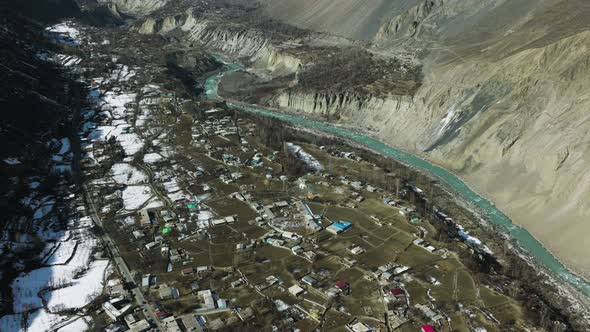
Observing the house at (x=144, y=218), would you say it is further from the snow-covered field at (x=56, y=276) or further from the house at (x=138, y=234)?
the snow-covered field at (x=56, y=276)

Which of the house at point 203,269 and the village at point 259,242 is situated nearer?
the village at point 259,242

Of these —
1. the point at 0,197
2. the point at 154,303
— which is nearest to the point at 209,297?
the point at 154,303

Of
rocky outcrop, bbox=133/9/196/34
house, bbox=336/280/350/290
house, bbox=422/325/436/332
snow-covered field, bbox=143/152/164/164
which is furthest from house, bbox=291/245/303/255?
rocky outcrop, bbox=133/9/196/34

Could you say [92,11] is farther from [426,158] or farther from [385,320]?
[385,320]

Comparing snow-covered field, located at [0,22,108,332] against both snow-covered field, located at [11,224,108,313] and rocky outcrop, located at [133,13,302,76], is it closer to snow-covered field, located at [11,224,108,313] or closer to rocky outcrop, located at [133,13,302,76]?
snow-covered field, located at [11,224,108,313]

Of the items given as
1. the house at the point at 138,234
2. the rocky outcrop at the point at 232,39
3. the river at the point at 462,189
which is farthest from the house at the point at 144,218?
the rocky outcrop at the point at 232,39

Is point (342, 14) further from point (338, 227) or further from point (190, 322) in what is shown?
point (190, 322)

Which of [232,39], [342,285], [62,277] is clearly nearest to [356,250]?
[342,285]
